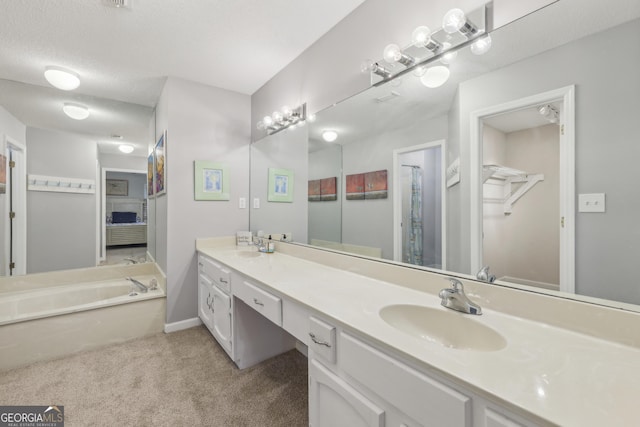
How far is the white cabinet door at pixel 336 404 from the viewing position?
86 centimetres

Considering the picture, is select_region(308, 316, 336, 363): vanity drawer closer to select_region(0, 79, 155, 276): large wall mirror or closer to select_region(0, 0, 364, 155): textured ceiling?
select_region(0, 0, 364, 155): textured ceiling

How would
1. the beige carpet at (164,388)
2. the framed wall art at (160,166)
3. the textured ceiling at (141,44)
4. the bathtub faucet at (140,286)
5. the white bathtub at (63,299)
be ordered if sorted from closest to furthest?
the beige carpet at (164,388) → the textured ceiling at (141,44) → the white bathtub at (63,299) → the framed wall art at (160,166) → the bathtub faucet at (140,286)

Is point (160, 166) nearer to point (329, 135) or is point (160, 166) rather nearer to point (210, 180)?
point (210, 180)

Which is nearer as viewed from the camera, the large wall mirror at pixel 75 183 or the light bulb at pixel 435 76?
the light bulb at pixel 435 76

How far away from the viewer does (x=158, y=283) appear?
9.26ft

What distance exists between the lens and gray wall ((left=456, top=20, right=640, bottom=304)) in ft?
2.66

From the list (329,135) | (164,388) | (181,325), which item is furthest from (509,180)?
(181,325)

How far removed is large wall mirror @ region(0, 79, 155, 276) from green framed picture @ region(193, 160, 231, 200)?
2.89 feet

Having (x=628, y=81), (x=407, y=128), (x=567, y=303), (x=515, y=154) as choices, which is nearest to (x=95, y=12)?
(x=407, y=128)

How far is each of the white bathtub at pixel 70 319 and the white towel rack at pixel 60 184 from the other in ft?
2.88

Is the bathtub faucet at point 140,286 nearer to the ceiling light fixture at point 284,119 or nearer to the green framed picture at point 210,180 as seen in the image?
the green framed picture at point 210,180

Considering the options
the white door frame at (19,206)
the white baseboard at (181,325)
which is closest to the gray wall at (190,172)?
the white baseboard at (181,325)

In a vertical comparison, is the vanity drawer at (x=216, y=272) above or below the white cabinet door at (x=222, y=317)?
above

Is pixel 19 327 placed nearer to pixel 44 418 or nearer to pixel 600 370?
pixel 44 418
